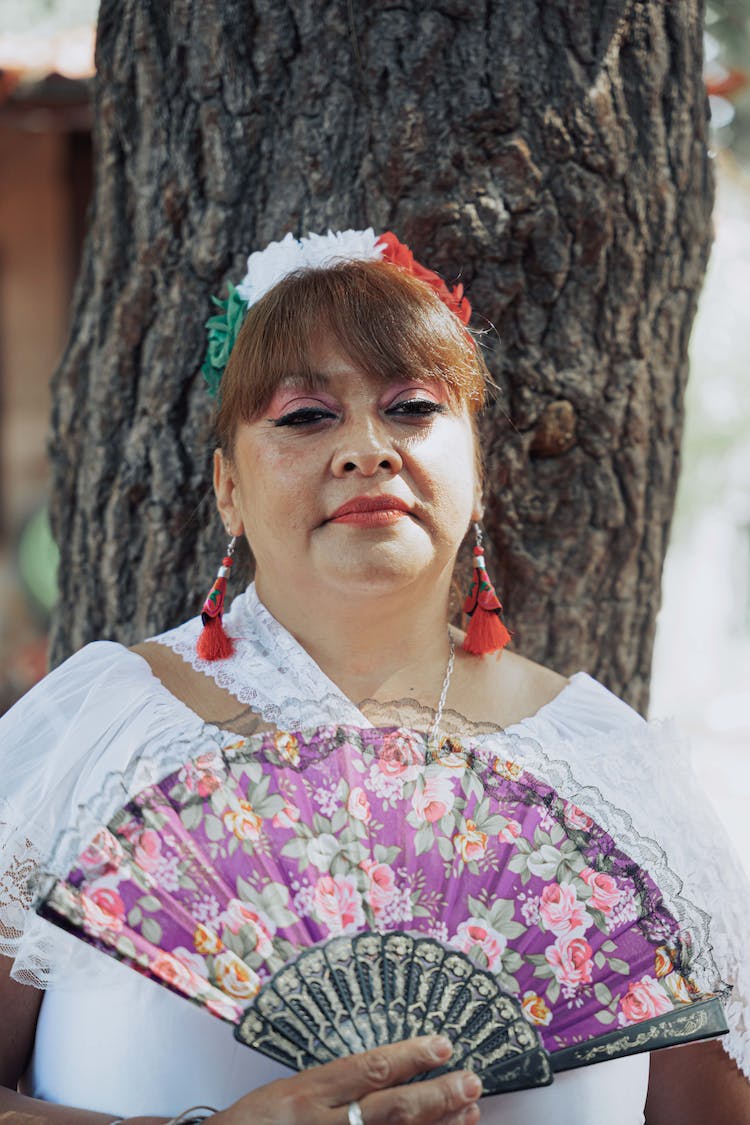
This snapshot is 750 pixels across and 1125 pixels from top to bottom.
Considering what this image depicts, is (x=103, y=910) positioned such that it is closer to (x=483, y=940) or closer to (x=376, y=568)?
(x=483, y=940)

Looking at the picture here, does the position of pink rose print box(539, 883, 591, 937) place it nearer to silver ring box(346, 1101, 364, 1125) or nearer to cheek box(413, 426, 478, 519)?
silver ring box(346, 1101, 364, 1125)

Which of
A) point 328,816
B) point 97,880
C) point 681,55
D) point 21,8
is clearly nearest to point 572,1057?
point 328,816

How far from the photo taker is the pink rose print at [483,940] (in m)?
1.68

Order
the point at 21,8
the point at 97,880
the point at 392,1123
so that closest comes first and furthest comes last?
the point at 392,1123
the point at 97,880
the point at 21,8

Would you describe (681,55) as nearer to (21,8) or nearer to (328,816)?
(328,816)

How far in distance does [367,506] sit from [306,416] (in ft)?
0.63

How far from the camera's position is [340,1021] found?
5.14ft

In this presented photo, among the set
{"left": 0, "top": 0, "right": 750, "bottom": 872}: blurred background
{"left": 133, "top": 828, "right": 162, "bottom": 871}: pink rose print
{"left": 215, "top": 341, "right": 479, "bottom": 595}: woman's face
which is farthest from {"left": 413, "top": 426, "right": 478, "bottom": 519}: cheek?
{"left": 0, "top": 0, "right": 750, "bottom": 872}: blurred background

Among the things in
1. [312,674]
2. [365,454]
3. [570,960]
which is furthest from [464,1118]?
[365,454]

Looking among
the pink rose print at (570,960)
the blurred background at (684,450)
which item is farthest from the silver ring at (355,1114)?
the blurred background at (684,450)

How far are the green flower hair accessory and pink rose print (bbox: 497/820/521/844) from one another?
99cm

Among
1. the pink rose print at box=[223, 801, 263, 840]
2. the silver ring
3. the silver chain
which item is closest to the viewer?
the silver ring

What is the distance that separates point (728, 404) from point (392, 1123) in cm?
628

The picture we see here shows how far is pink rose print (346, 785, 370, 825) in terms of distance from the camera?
5.76 feet
